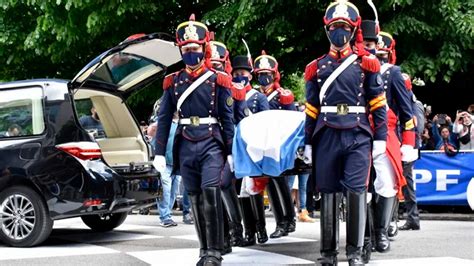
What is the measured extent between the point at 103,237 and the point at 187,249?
1818mm

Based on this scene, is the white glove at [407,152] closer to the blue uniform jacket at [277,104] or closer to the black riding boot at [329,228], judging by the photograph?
the black riding boot at [329,228]

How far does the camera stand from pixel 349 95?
7.09 meters

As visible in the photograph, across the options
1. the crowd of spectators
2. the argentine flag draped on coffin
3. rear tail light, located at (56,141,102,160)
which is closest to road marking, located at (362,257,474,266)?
the argentine flag draped on coffin

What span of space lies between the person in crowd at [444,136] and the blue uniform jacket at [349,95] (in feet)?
20.6

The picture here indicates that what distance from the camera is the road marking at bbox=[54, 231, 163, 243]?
405 inches

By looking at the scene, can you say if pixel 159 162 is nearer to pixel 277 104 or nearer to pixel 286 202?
pixel 286 202

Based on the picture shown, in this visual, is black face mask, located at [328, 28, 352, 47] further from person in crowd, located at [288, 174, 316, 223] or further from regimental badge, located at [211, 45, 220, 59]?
person in crowd, located at [288, 174, 316, 223]

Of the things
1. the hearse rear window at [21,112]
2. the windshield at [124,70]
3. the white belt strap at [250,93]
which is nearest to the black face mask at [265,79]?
the white belt strap at [250,93]

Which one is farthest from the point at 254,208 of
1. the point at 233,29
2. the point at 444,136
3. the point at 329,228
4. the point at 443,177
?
the point at 233,29

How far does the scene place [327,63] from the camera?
23.6ft

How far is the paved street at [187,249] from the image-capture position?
815 cm

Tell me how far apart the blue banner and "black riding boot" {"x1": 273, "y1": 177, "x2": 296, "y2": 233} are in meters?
3.96

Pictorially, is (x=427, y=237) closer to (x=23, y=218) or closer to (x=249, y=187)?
(x=249, y=187)

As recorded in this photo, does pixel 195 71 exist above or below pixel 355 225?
above
